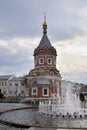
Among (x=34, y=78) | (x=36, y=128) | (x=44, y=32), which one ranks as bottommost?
(x=36, y=128)

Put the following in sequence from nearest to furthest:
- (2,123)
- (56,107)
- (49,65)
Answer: (2,123) → (56,107) → (49,65)

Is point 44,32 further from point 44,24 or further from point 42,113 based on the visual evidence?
point 42,113

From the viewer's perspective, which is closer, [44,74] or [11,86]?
[44,74]

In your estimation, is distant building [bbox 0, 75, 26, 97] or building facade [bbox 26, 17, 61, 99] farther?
distant building [bbox 0, 75, 26, 97]

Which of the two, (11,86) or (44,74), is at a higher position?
(44,74)

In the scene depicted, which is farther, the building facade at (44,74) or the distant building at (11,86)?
the distant building at (11,86)

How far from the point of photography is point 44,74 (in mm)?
61000

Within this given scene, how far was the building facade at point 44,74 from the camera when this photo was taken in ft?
194

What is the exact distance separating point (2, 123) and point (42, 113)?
→ 364 inches

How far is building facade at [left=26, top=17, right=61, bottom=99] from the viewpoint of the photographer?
194 feet

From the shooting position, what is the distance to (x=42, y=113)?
94.7ft

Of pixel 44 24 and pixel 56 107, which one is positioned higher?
pixel 44 24

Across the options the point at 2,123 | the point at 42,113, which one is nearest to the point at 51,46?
the point at 42,113

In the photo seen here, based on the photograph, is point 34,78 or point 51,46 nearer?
point 34,78
